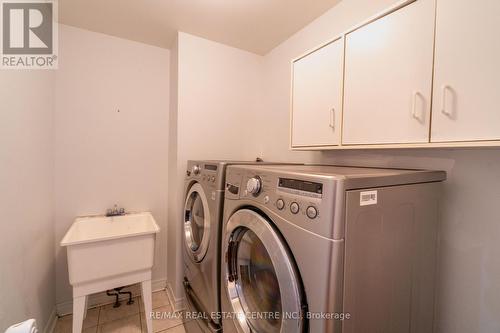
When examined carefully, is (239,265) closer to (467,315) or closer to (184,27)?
(467,315)

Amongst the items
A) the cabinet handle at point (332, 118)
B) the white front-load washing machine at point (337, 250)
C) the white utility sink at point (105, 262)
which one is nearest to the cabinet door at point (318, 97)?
the cabinet handle at point (332, 118)

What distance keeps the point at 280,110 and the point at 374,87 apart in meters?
1.16

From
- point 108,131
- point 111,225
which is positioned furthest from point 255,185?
point 108,131

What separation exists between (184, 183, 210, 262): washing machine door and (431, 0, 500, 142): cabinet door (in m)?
1.18

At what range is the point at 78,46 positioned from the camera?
1.88 m

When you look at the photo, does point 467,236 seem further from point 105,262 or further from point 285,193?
point 105,262

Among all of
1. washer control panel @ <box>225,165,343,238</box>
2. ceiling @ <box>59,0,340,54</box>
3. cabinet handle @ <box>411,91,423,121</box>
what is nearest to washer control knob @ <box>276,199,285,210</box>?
washer control panel @ <box>225,165,343,238</box>

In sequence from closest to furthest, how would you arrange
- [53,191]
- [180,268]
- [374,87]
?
1. [374,87]
2. [53,191]
3. [180,268]

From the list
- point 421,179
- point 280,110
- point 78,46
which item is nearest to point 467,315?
point 421,179

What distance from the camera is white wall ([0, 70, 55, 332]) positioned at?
1031 millimetres

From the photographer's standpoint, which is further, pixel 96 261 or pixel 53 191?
pixel 53 191

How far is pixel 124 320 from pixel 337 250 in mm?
2043

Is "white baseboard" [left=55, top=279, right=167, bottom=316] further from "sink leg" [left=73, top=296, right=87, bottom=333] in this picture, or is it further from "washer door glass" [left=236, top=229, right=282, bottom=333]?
"washer door glass" [left=236, top=229, right=282, bottom=333]

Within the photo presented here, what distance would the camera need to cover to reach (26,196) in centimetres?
126
